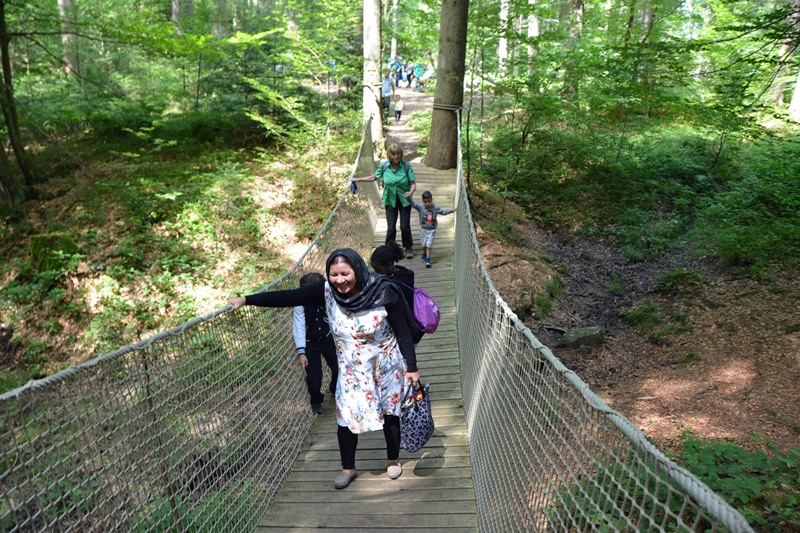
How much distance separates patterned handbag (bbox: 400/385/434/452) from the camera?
2.66 meters

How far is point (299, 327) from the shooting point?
3.29m

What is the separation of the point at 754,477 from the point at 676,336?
243cm

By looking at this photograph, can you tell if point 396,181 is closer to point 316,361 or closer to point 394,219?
point 394,219

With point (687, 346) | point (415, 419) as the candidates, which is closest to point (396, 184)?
point (687, 346)

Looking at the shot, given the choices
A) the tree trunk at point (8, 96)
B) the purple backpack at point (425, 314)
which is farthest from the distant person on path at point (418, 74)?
the purple backpack at point (425, 314)

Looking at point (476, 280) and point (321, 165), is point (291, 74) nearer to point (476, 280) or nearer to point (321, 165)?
point (321, 165)

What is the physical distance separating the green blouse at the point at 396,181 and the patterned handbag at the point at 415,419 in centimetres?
315

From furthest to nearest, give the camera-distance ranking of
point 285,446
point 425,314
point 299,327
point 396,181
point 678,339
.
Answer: point 396,181 → point 678,339 → point 299,327 → point 285,446 → point 425,314

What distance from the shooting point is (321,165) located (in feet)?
31.5

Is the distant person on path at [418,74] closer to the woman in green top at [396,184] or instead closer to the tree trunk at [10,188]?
the tree trunk at [10,188]

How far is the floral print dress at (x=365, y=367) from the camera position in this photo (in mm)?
2393

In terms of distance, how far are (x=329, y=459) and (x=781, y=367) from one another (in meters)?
3.21

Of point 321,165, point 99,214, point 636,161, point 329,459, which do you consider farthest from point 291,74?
point 329,459

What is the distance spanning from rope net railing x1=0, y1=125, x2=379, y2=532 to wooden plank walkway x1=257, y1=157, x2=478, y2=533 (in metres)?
0.12
